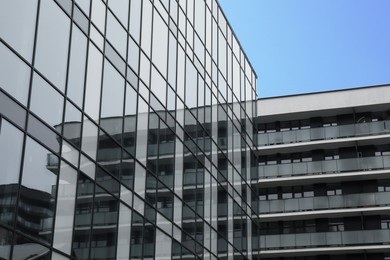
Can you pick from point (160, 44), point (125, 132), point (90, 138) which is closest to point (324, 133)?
point (160, 44)

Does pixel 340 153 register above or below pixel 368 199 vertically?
above

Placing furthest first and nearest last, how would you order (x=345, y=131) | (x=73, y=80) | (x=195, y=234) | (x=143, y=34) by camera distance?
1. (x=345, y=131)
2. (x=195, y=234)
3. (x=143, y=34)
4. (x=73, y=80)

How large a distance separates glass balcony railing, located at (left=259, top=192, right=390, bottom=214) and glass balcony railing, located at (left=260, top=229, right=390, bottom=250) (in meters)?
1.81

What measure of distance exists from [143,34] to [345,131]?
31.0m

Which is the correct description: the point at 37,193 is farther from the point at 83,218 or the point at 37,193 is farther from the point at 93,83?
the point at 93,83

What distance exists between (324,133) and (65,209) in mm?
36854

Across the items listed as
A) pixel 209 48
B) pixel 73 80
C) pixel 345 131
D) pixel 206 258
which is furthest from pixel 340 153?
pixel 73 80

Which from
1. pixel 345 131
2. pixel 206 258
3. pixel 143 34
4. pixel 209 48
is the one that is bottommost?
pixel 206 258

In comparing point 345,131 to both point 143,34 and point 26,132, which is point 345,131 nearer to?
point 143,34

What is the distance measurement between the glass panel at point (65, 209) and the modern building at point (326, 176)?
33438mm

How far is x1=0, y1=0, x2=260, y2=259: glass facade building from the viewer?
52.8 ft

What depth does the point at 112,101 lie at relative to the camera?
20922 mm

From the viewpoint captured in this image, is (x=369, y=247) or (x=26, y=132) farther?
(x=369, y=247)

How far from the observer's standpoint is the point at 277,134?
53375mm
